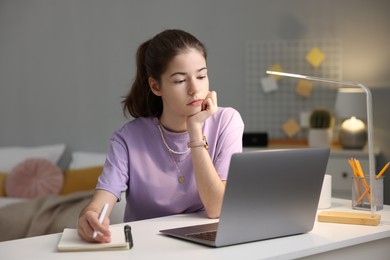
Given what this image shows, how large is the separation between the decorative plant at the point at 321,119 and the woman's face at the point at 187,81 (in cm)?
213

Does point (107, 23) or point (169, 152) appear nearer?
point (169, 152)

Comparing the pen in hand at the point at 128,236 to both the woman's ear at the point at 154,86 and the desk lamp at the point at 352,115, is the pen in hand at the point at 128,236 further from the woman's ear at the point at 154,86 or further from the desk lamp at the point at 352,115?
the desk lamp at the point at 352,115

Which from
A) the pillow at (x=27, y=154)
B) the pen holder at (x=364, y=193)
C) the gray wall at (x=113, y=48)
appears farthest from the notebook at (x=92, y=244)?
the pillow at (x=27, y=154)

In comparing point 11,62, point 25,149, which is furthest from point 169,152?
point 11,62

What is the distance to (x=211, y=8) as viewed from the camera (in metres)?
4.48

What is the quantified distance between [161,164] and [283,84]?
92.0 inches

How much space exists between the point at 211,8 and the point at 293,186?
9.65 feet

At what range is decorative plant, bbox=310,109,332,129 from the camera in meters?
4.07

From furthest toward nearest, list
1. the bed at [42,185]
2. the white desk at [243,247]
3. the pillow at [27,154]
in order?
the pillow at [27,154] < the bed at [42,185] < the white desk at [243,247]

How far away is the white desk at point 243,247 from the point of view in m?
1.53

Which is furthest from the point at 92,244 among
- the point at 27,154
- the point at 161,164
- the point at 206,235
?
the point at 27,154

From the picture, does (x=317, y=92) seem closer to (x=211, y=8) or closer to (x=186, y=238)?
(x=211, y=8)

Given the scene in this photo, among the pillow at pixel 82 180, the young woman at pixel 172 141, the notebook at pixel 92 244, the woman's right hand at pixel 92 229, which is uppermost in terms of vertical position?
the young woman at pixel 172 141

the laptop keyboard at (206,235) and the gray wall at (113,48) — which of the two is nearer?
the laptop keyboard at (206,235)
